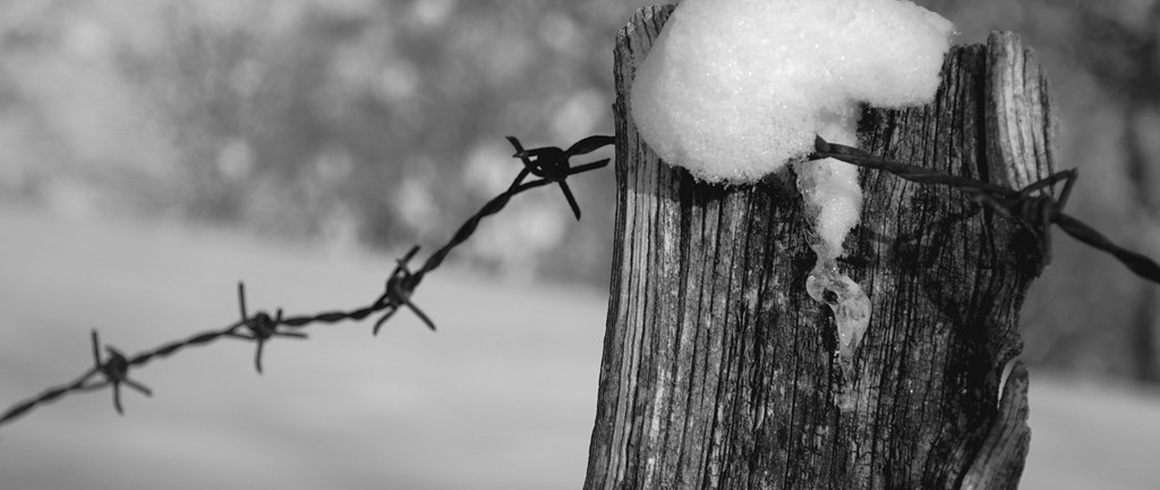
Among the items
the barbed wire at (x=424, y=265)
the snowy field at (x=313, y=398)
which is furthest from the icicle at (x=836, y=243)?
the snowy field at (x=313, y=398)

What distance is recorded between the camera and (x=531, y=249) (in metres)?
13.7

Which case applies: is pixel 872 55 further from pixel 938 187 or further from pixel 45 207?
pixel 45 207

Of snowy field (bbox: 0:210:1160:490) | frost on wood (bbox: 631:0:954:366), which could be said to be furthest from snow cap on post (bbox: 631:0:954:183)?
snowy field (bbox: 0:210:1160:490)

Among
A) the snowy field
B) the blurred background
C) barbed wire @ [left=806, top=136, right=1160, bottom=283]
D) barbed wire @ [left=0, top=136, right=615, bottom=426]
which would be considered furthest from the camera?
the blurred background

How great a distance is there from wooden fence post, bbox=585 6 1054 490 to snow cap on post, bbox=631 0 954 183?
0.10 feet

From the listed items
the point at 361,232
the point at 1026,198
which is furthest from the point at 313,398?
the point at 361,232

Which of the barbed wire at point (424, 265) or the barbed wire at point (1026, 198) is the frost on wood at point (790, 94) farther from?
the barbed wire at point (424, 265)

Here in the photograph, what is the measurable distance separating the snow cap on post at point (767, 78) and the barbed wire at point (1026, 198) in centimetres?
4

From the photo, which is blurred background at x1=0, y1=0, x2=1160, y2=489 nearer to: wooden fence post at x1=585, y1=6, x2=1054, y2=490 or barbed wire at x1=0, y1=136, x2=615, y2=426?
barbed wire at x1=0, y1=136, x2=615, y2=426

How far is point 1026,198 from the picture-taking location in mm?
851

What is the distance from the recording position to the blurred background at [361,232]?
3.32 m

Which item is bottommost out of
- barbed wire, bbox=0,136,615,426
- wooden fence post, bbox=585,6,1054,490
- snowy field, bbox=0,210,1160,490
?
wooden fence post, bbox=585,6,1054,490

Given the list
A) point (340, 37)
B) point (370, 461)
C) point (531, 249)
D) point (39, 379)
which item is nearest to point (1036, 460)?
point (370, 461)

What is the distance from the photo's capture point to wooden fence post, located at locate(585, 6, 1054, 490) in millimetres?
896
